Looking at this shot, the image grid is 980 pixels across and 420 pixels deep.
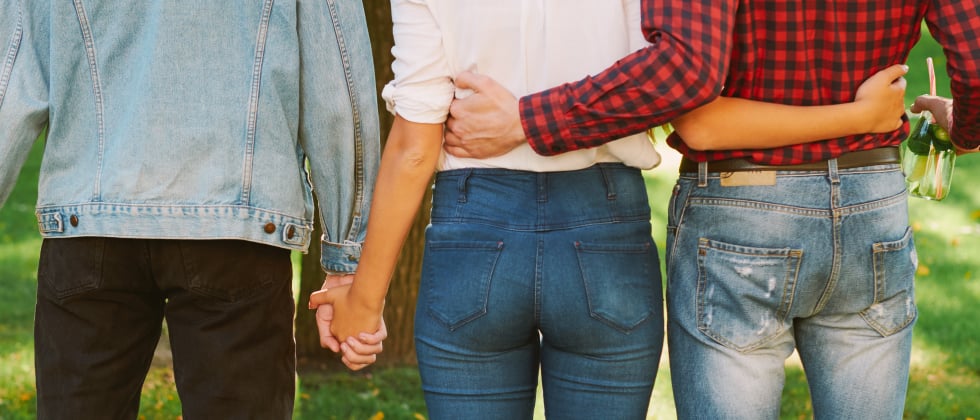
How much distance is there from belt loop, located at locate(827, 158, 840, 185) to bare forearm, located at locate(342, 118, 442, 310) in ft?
2.61

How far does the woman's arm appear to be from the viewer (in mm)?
2113

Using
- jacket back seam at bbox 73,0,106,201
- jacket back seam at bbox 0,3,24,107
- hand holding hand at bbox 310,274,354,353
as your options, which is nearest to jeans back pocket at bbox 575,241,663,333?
hand holding hand at bbox 310,274,354,353

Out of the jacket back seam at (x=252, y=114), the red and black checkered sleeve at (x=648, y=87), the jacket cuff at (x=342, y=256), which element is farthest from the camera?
→ the jacket cuff at (x=342, y=256)

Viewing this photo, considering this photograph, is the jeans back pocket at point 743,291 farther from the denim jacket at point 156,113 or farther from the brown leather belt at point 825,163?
the denim jacket at point 156,113

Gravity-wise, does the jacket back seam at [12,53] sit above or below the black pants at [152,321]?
above

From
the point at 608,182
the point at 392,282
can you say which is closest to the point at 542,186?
the point at 608,182

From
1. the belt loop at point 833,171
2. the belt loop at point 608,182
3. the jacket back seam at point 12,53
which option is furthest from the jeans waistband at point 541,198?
the jacket back seam at point 12,53

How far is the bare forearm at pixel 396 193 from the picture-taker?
229 centimetres

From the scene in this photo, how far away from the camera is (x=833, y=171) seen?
2146 mm

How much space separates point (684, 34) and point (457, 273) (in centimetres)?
64

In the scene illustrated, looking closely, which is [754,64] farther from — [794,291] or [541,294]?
[541,294]

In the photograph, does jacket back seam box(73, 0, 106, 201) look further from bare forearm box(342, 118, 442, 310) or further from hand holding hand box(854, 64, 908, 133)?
hand holding hand box(854, 64, 908, 133)

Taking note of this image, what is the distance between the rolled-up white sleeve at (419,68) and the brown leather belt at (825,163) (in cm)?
58

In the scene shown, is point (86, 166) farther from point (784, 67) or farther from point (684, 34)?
point (784, 67)
